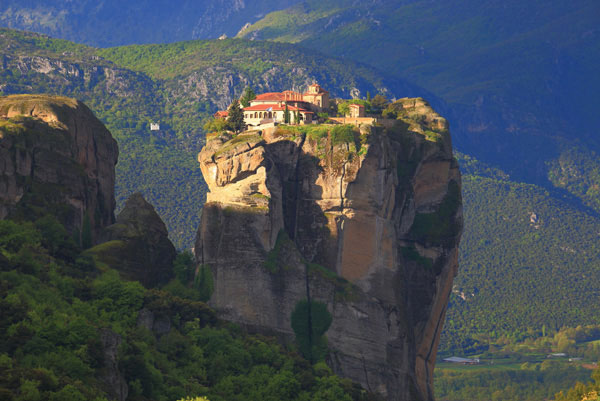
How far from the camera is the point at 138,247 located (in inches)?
4166

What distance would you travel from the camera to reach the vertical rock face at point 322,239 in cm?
10544

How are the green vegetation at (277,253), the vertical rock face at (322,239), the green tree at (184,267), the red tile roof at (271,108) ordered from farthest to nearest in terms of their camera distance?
the red tile roof at (271,108), the green tree at (184,267), the green vegetation at (277,253), the vertical rock face at (322,239)

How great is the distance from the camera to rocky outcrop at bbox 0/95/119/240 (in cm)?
9950

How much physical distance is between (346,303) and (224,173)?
13.1 meters

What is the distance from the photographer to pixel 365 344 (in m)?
108

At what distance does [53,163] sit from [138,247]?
353 inches

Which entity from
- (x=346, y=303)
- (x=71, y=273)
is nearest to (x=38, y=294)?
(x=71, y=273)

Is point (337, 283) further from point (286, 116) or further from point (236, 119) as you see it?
point (236, 119)

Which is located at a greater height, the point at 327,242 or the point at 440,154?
the point at 440,154

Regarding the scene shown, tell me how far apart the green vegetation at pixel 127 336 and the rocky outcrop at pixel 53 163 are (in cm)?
274

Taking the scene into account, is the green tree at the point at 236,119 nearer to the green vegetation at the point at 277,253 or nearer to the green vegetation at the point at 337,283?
the green vegetation at the point at 277,253

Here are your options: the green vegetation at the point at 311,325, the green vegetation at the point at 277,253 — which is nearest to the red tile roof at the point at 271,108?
the green vegetation at the point at 277,253

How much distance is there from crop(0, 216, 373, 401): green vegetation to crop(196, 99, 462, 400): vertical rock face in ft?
9.10

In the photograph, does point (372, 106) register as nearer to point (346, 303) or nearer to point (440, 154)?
point (440, 154)
